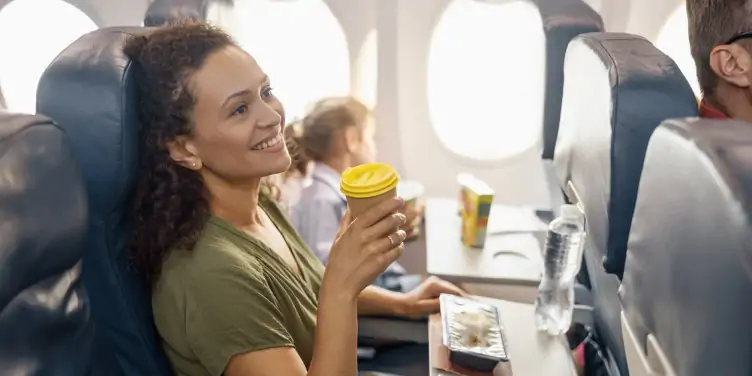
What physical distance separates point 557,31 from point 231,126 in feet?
3.89

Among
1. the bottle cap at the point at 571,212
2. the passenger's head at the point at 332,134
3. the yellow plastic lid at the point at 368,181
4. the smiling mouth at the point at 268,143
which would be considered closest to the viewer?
the yellow plastic lid at the point at 368,181

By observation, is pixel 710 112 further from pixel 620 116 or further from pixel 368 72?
pixel 368 72

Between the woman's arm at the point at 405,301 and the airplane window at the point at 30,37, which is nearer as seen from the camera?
the woman's arm at the point at 405,301

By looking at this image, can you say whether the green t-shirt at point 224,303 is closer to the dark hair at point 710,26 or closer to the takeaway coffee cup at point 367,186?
the takeaway coffee cup at point 367,186

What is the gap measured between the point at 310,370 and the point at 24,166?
584mm


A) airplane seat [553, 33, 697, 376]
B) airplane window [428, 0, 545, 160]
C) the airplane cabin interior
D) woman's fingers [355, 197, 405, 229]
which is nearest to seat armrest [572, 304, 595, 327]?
the airplane cabin interior

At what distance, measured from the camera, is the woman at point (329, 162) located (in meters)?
2.39

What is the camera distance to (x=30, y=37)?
306 cm

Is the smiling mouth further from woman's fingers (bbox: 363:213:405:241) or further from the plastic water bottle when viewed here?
the plastic water bottle

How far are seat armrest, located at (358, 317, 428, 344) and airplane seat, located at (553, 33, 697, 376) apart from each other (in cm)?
51

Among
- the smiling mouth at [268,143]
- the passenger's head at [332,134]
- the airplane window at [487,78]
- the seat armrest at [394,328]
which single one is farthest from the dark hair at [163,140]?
the airplane window at [487,78]

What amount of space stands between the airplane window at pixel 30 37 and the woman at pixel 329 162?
44.0 inches

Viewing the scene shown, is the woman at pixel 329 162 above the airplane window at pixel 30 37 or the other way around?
the other way around

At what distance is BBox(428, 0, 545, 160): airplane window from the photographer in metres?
2.80
